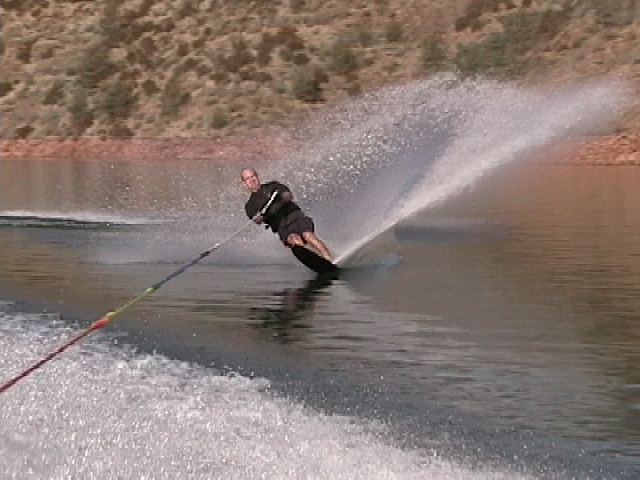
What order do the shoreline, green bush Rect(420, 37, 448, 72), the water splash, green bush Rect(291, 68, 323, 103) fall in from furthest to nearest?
green bush Rect(420, 37, 448, 72), green bush Rect(291, 68, 323, 103), the shoreline, the water splash

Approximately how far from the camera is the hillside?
2104 inches

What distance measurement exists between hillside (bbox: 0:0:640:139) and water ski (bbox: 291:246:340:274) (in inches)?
1159

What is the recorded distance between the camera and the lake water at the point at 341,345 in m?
9.41

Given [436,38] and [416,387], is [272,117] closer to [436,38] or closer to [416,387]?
[436,38]

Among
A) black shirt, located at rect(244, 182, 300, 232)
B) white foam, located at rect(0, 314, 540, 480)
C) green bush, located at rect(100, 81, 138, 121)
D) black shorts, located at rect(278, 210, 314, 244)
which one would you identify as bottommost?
green bush, located at rect(100, 81, 138, 121)

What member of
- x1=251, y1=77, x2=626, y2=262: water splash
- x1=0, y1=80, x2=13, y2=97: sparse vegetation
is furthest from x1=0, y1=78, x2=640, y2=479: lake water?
x1=0, y1=80, x2=13, y2=97: sparse vegetation

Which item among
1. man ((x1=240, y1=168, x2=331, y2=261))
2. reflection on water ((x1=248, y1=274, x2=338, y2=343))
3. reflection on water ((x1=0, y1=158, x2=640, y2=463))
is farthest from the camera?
man ((x1=240, y1=168, x2=331, y2=261))

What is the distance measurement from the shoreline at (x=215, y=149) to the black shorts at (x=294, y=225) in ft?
93.0

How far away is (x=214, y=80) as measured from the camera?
57.7 metres

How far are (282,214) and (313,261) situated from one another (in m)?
0.69

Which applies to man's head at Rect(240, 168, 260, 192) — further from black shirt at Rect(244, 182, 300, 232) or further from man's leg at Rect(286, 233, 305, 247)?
man's leg at Rect(286, 233, 305, 247)

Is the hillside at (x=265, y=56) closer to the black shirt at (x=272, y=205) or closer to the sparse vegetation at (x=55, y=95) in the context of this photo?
the sparse vegetation at (x=55, y=95)

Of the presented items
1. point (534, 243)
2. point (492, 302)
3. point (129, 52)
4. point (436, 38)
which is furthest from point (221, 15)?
point (492, 302)


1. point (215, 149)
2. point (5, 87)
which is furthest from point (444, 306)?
point (5, 87)
